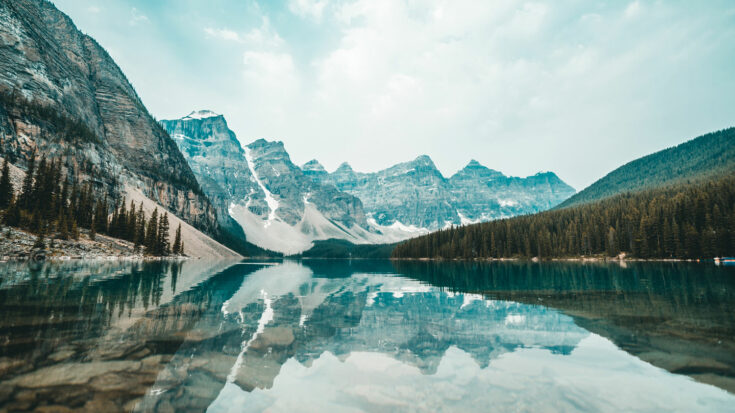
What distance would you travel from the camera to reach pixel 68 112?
13600 cm

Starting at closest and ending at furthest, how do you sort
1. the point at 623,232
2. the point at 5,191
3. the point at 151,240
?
the point at 5,191 → the point at 151,240 → the point at 623,232

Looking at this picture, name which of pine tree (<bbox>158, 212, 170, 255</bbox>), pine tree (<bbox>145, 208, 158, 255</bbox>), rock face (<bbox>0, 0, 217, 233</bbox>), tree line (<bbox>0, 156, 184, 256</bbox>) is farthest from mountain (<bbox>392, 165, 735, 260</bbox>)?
rock face (<bbox>0, 0, 217, 233</bbox>)

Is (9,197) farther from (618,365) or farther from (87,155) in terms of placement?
(618,365)

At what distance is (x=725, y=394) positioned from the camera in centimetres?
897

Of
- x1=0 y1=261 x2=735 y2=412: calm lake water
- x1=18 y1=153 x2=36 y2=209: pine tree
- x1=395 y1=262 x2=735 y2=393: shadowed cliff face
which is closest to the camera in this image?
x1=0 y1=261 x2=735 y2=412: calm lake water

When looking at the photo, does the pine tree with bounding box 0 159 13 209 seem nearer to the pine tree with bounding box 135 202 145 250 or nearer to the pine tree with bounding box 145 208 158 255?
the pine tree with bounding box 135 202 145 250

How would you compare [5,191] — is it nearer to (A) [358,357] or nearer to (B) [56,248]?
(B) [56,248]

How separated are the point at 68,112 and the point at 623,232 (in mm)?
209250

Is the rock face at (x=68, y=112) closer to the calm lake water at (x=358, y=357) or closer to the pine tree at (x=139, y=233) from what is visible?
the pine tree at (x=139, y=233)

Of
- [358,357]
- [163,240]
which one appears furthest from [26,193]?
[358,357]

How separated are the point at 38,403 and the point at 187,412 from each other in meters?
2.99

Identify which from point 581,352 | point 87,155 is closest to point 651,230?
point 581,352

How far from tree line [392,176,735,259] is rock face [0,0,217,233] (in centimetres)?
13845

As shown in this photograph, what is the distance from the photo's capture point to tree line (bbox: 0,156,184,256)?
58.6m
